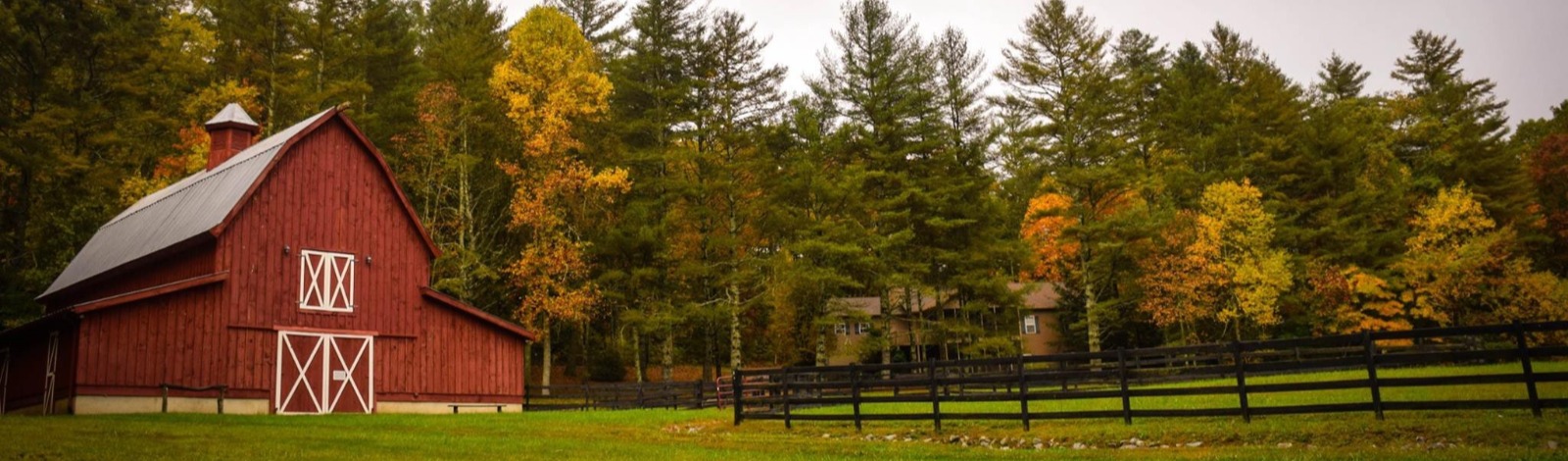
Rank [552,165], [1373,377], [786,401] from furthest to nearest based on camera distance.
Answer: [552,165], [786,401], [1373,377]

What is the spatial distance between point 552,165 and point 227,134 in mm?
10342

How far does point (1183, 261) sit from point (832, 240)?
14901 millimetres

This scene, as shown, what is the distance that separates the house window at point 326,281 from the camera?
24.7m

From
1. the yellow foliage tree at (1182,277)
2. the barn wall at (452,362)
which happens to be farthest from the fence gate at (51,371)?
the yellow foliage tree at (1182,277)

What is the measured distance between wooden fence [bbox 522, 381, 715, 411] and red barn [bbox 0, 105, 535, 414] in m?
3.07

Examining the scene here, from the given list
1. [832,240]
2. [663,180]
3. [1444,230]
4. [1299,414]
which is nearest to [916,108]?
[832,240]

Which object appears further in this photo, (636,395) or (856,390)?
(636,395)

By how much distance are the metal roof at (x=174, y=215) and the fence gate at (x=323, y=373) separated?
368 cm

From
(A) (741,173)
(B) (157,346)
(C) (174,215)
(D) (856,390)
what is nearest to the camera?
(D) (856,390)

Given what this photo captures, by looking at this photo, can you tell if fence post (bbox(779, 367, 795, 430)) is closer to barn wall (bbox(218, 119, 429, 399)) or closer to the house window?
barn wall (bbox(218, 119, 429, 399))

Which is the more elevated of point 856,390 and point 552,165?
point 552,165

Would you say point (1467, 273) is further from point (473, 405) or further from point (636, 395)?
point (473, 405)

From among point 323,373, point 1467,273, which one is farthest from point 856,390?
point 1467,273

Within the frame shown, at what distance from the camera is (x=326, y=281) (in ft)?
82.3
